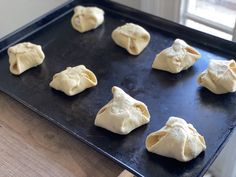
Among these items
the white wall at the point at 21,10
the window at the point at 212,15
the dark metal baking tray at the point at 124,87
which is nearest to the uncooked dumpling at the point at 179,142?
the dark metal baking tray at the point at 124,87

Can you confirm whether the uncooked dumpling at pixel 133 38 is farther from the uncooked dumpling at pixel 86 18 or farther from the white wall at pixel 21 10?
the white wall at pixel 21 10

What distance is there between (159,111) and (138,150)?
12 centimetres

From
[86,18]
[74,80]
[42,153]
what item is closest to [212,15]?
[86,18]

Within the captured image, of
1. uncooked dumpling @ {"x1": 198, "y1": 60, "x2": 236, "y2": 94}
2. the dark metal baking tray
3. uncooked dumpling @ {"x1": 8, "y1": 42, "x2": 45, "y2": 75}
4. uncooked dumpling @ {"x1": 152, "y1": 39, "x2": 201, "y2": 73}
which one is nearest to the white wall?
the dark metal baking tray

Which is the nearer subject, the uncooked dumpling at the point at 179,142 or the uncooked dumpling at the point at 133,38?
the uncooked dumpling at the point at 179,142

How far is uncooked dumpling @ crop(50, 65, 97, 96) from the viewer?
2.67ft

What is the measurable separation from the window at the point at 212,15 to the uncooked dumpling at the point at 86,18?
0.83 ft

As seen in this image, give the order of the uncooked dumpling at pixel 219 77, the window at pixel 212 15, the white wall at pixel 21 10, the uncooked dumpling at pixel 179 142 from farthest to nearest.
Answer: the white wall at pixel 21 10 → the window at pixel 212 15 → the uncooked dumpling at pixel 219 77 → the uncooked dumpling at pixel 179 142

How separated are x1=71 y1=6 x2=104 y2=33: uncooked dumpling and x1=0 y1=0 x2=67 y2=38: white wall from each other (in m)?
0.26

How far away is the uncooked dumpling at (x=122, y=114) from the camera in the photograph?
721mm

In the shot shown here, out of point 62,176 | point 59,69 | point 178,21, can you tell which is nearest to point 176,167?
point 62,176

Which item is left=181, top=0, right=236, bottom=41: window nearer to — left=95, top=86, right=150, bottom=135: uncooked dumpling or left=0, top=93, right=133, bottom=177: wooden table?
left=95, top=86, right=150, bottom=135: uncooked dumpling

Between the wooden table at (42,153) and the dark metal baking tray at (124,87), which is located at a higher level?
the dark metal baking tray at (124,87)

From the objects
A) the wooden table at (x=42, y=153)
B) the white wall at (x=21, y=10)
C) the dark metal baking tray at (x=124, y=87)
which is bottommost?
the white wall at (x=21, y=10)
